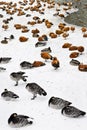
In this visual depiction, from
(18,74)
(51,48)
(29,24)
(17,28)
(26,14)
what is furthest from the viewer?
(26,14)

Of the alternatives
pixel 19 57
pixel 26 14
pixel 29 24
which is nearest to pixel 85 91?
pixel 19 57

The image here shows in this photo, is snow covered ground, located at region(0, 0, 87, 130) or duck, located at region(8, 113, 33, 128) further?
snow covered ground, located at region(0, 0, 87, 130)

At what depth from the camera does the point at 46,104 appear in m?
9.97

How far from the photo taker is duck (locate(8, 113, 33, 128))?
8.71 meters

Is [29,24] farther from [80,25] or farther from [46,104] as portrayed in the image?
[46,104]

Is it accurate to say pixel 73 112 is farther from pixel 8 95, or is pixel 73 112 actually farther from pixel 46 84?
pixel 46 84

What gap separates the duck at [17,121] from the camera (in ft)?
28.6

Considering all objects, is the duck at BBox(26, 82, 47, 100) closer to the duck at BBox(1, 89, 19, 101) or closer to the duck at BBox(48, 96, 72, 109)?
the duck at BBox(1, 89, 19, 101)

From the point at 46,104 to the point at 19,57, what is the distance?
17.6ft

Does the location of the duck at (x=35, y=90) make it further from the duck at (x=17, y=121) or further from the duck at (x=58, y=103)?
the duck at (x=17, y=121)

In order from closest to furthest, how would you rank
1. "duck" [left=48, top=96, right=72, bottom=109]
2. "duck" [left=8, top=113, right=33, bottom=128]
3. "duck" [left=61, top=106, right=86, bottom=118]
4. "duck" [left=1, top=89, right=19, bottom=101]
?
"duck" [left=8, top=113, right=33, bottom=128] < "duck" [left=61, top=106, right=86, bottom=118] < "duck" [left=48, top=96, right=72, bottom=109] < "duck" [left=1, top=89, right=19, bottom=101]

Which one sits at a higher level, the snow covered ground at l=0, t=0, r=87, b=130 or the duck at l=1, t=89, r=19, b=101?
the duck at l=1, t=89, r=19, b=101

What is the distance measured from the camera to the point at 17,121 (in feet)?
28.6

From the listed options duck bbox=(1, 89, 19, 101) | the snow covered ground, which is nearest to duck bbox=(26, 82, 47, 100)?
the snow covered ground
